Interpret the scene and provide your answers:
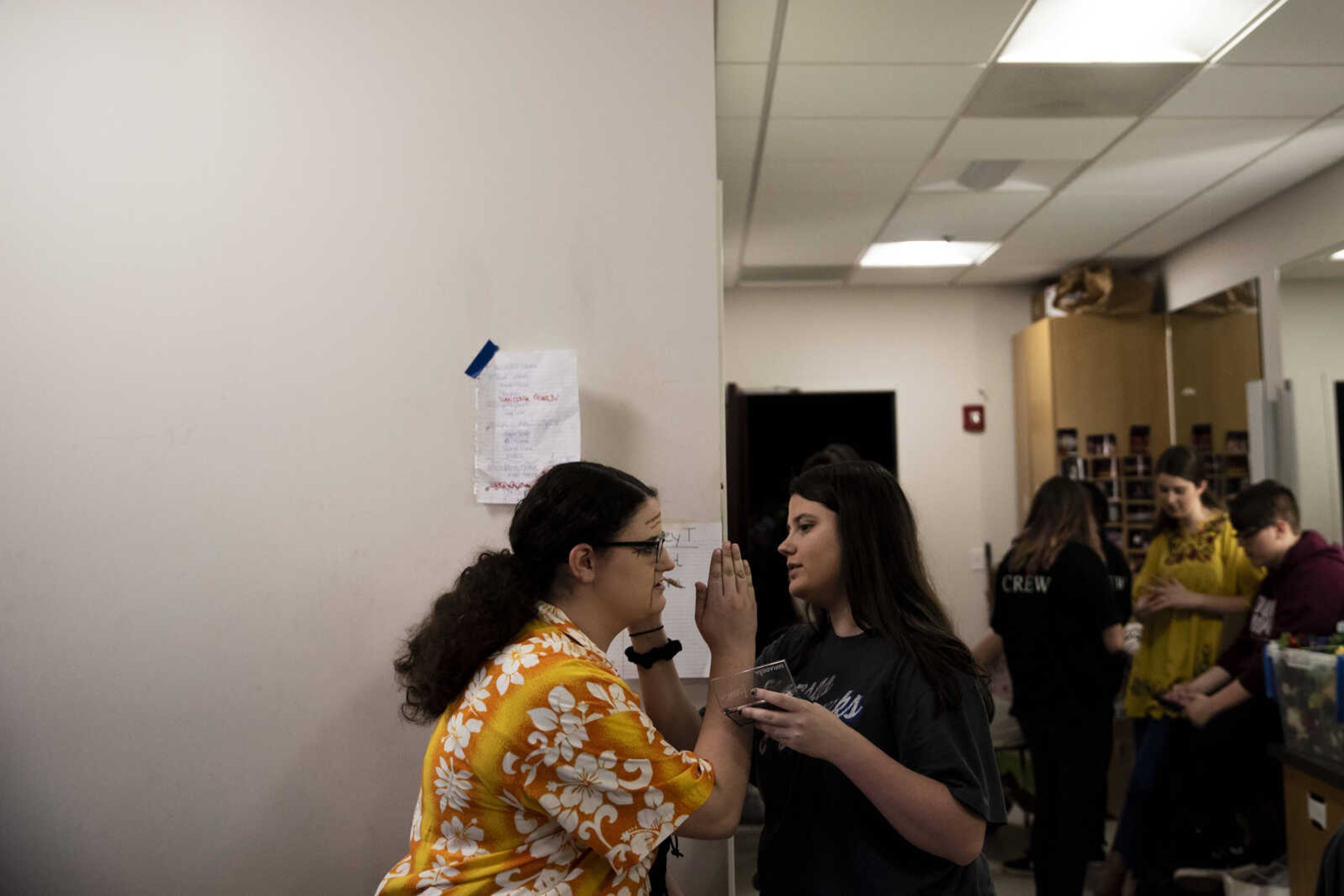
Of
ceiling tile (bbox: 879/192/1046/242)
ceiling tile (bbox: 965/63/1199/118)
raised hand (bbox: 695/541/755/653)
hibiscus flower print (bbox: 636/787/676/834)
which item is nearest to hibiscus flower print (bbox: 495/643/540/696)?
hibiscus flower print (bbox: 636/787/676/834)

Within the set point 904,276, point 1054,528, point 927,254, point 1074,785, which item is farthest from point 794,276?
point 1074,785

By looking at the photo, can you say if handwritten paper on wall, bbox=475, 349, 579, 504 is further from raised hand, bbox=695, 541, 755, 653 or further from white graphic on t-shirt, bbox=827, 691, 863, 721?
white graphic on t-shirt, bbox=827, 691, 863, 721

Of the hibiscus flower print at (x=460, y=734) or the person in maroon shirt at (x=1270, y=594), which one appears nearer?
the hibiscus flower print at (x=460, y=734)

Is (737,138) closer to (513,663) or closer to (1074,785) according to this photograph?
(1074,785)

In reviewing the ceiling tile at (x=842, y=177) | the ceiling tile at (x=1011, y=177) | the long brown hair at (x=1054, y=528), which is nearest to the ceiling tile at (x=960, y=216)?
the ceiling tile at (x=1011, y=177)

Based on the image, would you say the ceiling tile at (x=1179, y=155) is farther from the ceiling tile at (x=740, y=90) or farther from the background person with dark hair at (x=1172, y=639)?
the ceiling tile at (x=740, y=90)

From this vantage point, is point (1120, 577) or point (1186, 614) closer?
point (1186, 614)

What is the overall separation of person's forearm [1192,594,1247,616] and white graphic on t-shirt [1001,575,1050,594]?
65cm

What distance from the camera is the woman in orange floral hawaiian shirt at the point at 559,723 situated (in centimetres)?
123

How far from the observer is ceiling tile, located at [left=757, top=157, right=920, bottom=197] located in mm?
3814

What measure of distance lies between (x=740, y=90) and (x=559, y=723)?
97.2 inches

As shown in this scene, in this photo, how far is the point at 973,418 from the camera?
19.3 feet

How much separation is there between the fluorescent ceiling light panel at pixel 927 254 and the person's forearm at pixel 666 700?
12.4 feet

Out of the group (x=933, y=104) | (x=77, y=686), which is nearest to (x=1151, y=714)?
(x=933, y=104)
